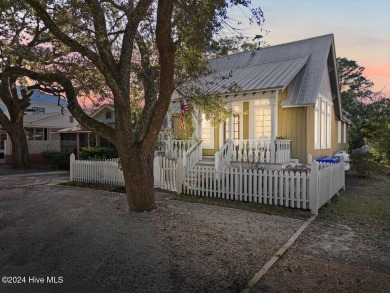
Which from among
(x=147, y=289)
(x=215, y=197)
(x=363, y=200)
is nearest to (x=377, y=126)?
(x=363, y=200)

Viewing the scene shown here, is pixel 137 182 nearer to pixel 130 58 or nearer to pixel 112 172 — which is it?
pixel 130 58

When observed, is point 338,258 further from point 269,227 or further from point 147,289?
point 147,289

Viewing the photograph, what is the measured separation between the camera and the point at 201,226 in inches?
277

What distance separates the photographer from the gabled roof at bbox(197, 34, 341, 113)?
12961 mm

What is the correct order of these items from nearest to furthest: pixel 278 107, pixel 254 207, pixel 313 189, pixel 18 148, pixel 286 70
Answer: pixel 313 189 → pixel 254 207 → pixel 278 107 → pixel 286 70 → pixel 18 148

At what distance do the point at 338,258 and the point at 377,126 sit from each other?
21119 millimetres

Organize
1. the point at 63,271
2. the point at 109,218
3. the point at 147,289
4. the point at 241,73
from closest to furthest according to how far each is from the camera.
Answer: the point at 147,289
the point at 63,271
the point at 109,218
the point at 241,73

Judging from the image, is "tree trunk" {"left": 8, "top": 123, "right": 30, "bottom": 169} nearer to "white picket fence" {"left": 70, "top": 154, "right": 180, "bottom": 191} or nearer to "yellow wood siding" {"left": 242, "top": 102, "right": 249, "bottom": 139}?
"white picket fence" {"left": 70, "top": 154, "right": 180, "bottom": 191}

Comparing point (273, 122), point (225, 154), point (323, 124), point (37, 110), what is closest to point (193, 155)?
point (225, 154)

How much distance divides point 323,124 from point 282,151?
5.13 m

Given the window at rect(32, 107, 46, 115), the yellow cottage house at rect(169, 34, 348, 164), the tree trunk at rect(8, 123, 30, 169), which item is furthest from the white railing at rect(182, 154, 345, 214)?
the window at rect(32, 107, 46, 115)

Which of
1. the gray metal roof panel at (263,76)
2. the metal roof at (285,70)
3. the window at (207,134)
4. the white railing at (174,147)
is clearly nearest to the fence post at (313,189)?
the metal roof at (285,70)

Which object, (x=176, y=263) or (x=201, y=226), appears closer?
(x=176, y=263)

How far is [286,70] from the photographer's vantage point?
553 inches
